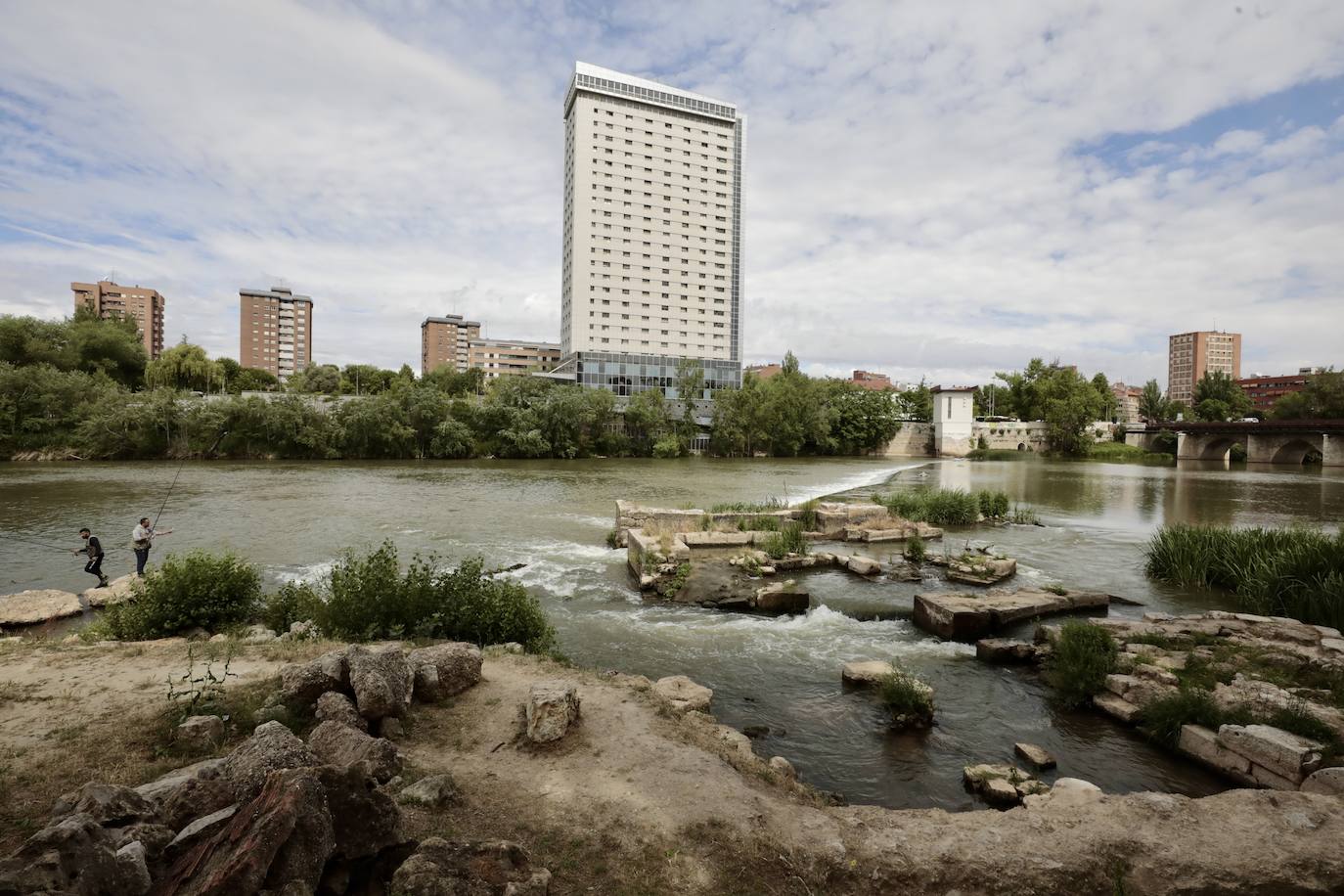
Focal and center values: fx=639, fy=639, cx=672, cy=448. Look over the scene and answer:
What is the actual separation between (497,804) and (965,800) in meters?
4.86

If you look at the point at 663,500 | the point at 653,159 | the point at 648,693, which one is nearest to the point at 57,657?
the point at 648,693

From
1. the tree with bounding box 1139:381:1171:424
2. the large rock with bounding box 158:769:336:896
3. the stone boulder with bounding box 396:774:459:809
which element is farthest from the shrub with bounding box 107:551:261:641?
the tree with bounding box 1139:381:1171:424

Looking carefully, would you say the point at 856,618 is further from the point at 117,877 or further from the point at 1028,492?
the point at 1028,492

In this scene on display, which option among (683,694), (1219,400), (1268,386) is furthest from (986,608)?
(1268,386)

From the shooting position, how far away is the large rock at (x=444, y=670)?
7293 mm

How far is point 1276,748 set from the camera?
22.5 ft

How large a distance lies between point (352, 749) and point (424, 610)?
5.21m

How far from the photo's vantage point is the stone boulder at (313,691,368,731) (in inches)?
242

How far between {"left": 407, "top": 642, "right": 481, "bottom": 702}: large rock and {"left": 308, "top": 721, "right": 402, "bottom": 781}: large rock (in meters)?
1.65

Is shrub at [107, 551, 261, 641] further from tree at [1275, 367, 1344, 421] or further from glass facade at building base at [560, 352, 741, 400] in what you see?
tree at [1275, 367, 1344, 421]

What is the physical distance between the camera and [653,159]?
98125mm

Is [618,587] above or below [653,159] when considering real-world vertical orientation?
below

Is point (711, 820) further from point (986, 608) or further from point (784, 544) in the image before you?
point (784, 544)

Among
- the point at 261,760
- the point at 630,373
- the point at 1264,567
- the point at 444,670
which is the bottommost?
the point at 444,670
